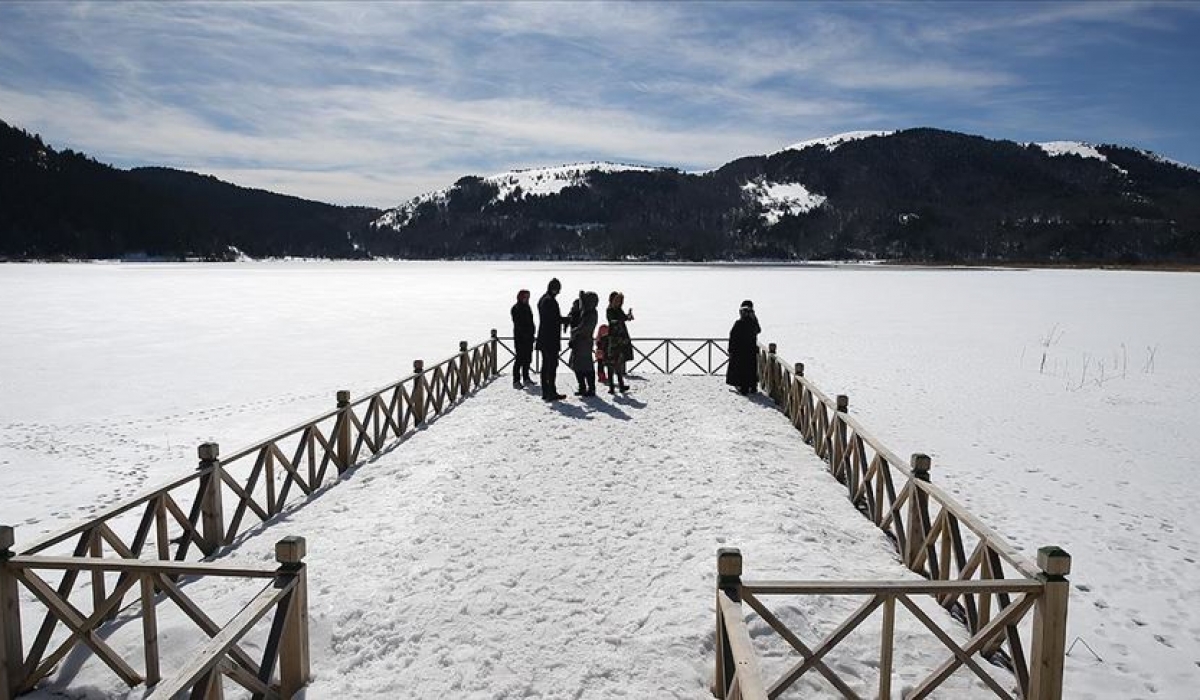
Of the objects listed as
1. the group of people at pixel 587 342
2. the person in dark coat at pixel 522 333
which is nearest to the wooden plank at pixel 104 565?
the group of people at pixel 587 342

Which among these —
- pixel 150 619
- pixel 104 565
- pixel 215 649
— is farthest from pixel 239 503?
pixel 215 649

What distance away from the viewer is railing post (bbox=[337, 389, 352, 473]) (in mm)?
9719

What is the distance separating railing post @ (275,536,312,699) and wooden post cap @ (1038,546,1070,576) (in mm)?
4338

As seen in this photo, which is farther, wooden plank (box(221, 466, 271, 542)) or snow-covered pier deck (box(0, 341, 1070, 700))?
wooden plank (box(221, 466, 271, 542))

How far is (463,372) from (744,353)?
19.4 ft

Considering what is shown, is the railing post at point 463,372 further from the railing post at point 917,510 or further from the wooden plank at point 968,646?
the wooden plank at point 968,646

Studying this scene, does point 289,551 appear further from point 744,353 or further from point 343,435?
point 744,353

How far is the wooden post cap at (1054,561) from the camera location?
3.90 metres

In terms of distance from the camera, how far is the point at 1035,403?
16016 millimetres

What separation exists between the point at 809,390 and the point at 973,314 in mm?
30749

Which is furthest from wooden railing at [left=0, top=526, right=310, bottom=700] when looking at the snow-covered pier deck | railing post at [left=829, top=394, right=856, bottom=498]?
railing post at [left=829, top=394, right=856, bottom=498]

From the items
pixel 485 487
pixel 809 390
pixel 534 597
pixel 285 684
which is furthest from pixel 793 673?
pixel 809 390

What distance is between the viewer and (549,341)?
13414 mm

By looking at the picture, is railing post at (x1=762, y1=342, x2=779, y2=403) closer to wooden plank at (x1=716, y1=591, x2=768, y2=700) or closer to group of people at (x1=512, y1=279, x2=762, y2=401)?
group of people at (x1=512, y1=279, x2=762, y2=401)
